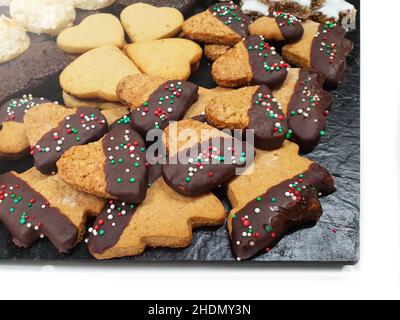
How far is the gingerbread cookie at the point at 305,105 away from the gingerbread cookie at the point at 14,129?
1090mm

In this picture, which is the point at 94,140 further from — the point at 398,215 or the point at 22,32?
the point at 398,215

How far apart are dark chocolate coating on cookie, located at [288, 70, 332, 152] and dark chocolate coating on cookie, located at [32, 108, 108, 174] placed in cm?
80

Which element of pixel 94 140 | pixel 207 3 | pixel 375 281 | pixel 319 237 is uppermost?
pixel 207 3

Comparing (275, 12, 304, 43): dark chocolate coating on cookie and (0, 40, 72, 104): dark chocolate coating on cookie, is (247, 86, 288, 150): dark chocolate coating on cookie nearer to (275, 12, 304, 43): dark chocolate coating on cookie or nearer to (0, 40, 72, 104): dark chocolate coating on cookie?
(275, 12, 304, 43): dark chocolate coating on cookie

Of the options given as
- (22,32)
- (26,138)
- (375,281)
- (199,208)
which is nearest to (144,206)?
(199,208)

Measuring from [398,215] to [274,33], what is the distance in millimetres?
1019

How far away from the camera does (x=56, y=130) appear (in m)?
2.21

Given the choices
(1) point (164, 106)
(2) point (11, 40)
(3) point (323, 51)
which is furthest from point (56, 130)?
(3) point (323, 51)

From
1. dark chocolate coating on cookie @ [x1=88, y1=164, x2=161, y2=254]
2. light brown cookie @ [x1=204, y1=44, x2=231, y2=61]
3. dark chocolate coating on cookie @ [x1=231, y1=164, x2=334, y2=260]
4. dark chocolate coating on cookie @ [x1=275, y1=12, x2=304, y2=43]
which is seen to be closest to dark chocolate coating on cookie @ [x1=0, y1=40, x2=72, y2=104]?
light brown cookie @ [x1=204, y1=44, x2=231, y2=61]

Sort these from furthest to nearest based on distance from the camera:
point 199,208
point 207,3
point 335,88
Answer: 1. point 207,3
2. point 335,88
3. point 199,208

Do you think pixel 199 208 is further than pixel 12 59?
No

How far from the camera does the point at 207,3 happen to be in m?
2.85

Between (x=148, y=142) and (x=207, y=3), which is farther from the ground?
(x=207, y=3)

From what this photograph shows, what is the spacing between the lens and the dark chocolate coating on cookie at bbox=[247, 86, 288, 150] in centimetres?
216
